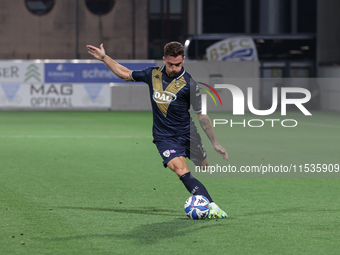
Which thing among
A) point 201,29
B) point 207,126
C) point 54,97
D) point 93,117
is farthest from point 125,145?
point 201,29

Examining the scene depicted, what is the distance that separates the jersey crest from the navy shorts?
33cm

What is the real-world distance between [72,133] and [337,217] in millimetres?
13774

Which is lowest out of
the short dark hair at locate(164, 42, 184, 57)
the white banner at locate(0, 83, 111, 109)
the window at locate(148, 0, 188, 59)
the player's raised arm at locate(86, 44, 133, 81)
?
the white banner at locate(0, 83, 111, 109)

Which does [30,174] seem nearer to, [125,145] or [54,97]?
[125,145]

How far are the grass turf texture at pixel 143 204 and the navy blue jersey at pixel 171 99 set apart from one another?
103 centimetres

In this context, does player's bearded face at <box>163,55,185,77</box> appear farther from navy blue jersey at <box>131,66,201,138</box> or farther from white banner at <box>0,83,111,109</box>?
white banner at <box>0,83,111,109</box>

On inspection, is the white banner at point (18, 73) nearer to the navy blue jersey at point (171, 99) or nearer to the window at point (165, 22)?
the window at point (165, 22)

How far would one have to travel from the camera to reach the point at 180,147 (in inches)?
284

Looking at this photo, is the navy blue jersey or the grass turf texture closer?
the grass turf texture

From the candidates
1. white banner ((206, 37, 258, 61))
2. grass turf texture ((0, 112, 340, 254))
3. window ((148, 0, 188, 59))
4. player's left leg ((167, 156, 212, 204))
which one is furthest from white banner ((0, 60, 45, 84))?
player's left leg ((167, 156, 212, 204))

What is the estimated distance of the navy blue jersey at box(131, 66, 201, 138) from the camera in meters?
7.09

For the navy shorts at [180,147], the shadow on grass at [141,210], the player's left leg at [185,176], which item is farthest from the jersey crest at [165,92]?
the shadow on grass at [141,210]

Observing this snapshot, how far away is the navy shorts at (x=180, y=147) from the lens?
23.4ft

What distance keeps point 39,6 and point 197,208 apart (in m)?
37.1
